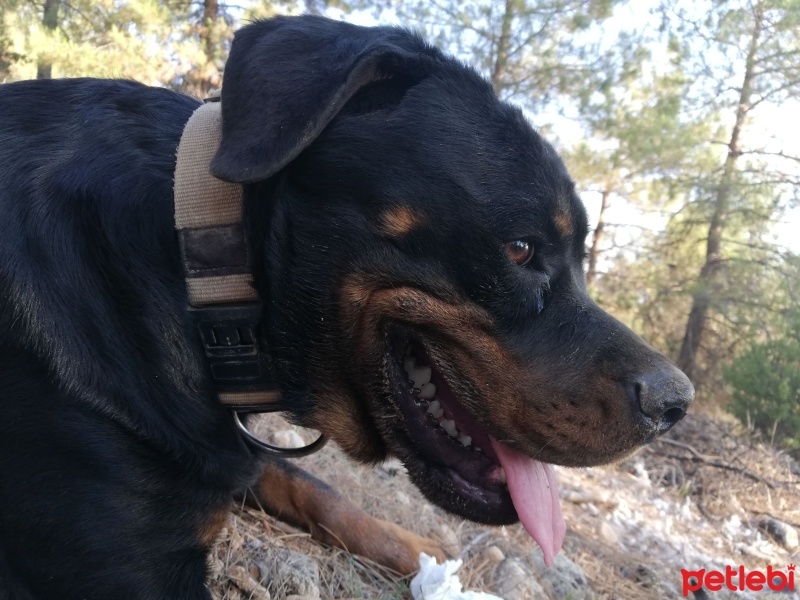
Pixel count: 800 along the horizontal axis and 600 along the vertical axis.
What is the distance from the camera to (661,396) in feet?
6.48

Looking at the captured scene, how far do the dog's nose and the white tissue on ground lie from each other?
1088mm

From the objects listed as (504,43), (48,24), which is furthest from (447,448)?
(504,43)

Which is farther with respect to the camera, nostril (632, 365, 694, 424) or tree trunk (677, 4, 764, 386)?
tree trunk (677, 4, 764, 386)

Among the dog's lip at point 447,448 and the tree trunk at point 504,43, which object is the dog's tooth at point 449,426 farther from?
the tree trunk at point 504,43

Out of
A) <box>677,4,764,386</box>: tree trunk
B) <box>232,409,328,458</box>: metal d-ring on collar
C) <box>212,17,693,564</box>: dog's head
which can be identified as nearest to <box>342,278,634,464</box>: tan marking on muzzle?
<box>212,17,693,564</box>: dog's head

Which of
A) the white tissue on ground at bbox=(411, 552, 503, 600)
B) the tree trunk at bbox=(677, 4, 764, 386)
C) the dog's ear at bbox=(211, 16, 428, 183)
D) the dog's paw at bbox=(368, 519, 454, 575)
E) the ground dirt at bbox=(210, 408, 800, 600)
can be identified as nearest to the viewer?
the dog's ear at bbox=(211, 16, 428, 183)

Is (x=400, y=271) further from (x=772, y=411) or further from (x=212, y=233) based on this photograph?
(x=772, y=411)

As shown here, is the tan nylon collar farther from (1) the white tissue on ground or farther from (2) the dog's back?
(1) the white tissue on ground

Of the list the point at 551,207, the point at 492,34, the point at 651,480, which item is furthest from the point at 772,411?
the point at 551,207

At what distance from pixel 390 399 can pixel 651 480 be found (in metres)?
6.48

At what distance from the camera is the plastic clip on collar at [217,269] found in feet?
6.34

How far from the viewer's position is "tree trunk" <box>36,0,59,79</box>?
9061mm

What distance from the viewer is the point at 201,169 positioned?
196 cm

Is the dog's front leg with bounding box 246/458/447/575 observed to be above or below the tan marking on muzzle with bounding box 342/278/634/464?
below
